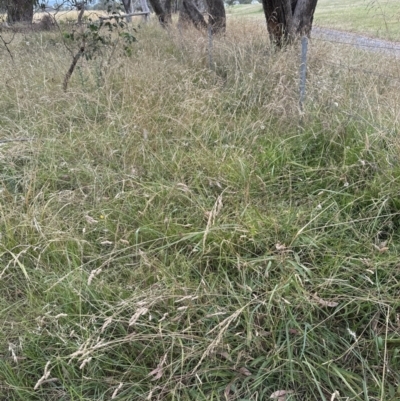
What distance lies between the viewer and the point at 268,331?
164 centimetres

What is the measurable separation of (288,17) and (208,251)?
5010 millimetres

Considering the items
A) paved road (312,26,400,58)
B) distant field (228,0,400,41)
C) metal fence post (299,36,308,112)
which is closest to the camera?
metal fence post (299,36,308,112)

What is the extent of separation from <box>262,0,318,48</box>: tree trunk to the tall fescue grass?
7.79ft

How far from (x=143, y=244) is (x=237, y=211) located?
550mm

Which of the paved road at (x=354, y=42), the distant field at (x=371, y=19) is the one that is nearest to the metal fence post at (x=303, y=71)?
the distant field at (x=371, y=19)

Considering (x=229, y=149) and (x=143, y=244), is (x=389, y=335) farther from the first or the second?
(x=229, y=149)

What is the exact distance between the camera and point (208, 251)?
1.97 meters

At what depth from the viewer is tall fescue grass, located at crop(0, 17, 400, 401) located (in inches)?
61.0

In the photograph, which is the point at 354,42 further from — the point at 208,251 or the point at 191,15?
the point at 191,15

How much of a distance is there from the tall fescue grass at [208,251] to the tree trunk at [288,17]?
→ 2.37m

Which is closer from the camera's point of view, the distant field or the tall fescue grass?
the tall fescue grass

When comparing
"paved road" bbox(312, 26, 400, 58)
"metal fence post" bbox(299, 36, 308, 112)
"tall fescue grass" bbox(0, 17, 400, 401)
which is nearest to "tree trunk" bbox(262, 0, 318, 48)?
"paved road" bbox(312, 26, 400, 58)

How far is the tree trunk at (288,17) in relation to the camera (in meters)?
5.68

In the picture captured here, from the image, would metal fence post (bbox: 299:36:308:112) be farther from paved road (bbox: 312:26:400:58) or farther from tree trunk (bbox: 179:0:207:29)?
tree trunk (bbox: 179:0:207:29)
